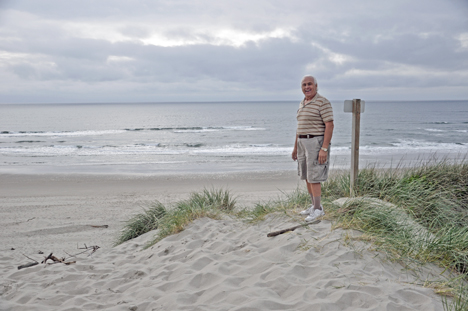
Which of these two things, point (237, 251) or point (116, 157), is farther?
point (116, 157)

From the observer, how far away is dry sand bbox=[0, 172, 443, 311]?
9.80 feet

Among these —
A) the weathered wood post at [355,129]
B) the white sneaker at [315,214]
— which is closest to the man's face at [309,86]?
the weathered wood post at [355,129]

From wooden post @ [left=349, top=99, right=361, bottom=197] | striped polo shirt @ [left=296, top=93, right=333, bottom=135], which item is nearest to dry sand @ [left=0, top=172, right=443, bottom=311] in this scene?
striped polo shirt @ [left=296, top=93, right=333, bottom=135]


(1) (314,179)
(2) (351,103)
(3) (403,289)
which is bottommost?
(3) (403,289)

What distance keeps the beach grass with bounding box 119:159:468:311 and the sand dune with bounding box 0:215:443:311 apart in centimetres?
24

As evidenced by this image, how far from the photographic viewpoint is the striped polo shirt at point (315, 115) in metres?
4.47

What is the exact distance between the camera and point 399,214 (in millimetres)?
4672

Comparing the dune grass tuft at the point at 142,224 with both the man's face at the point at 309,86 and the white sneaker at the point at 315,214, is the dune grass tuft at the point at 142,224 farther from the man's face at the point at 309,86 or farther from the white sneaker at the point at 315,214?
the man's face at the point at 309,86

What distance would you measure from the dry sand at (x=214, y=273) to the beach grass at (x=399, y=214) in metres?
0.19

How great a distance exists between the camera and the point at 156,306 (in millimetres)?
3055

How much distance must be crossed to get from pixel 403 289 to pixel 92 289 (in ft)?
9.80

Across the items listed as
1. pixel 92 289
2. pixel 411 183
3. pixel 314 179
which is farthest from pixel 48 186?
pixel 411 183

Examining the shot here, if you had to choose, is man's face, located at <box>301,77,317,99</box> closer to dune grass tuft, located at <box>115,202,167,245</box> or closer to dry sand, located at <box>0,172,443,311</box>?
dry sand, located at <box>0,172,443,311</box>

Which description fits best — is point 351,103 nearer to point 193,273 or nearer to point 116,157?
point 193,273
